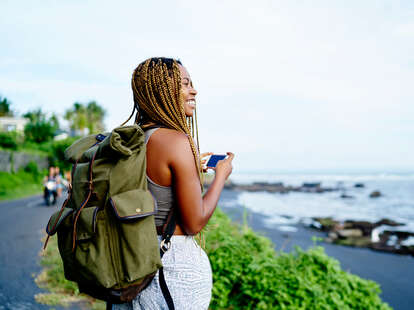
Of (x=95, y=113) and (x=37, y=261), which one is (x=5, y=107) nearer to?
(x=95, y=113)

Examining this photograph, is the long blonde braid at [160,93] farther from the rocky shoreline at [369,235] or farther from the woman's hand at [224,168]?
the rocky shoreline at [369,235]

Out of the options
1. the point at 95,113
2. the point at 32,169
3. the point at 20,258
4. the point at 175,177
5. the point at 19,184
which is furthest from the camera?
the point at 95,113

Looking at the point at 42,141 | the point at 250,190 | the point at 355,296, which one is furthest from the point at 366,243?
the point at 42,141

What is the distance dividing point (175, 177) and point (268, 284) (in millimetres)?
2974

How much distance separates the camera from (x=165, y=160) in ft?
4.96

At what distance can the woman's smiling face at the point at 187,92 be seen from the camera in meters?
1.75

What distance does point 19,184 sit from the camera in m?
22.0

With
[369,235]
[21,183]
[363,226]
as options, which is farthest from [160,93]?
[21,183]

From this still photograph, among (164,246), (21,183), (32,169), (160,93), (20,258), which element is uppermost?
(160,93)

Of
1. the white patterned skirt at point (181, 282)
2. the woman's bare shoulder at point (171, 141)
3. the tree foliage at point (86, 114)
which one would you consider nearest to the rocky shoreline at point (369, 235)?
the white patterned skirt at point (181, 282)

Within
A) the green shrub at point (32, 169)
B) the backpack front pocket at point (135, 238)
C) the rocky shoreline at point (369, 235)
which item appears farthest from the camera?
the green shrub at point (32, 169)

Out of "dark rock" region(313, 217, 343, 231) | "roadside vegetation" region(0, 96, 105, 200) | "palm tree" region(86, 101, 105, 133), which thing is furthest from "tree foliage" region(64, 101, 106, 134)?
"dark rock" region(313, 217, 343, 231)

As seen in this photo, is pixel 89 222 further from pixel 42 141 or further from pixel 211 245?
pixel 42 141

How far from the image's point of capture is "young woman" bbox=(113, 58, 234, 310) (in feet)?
5.00
